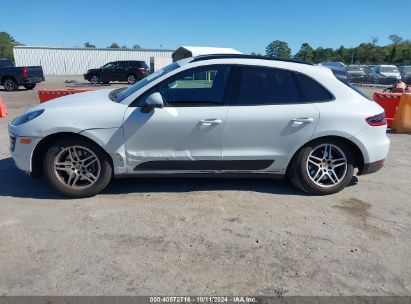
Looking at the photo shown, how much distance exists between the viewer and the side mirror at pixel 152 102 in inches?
152

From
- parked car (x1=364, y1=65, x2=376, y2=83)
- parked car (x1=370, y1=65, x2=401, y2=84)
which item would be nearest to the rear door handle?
parked car (x1=370, y1=65, x2=401, y2=84)

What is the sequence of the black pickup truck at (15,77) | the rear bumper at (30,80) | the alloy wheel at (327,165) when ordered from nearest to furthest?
the alloy wheel at (327,165) → the black pickup truck at (15,77) → the rear bumper at (30,80)

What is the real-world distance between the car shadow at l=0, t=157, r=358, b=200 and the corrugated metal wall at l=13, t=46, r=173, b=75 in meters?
42.8

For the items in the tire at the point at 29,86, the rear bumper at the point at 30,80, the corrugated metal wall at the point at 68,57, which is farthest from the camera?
the corrugated metal wall at the point at 68,57

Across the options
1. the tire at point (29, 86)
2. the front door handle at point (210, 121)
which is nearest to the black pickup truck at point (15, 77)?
the tire at point (29, 86)

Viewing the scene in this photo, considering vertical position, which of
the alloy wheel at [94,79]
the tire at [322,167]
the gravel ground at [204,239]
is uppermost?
the alloy wheel at [94,79]

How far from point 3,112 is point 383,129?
954 cm

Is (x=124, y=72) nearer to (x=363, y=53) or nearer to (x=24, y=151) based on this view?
(x=24, y=151)

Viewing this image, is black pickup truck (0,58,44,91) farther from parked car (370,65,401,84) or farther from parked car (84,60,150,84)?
parked car (370,65,401,84)

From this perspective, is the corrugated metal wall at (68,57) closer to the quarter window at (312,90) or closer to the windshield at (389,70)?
the windshield at (389,70)

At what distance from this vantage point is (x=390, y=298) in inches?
102

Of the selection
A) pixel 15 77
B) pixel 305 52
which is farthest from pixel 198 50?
pixel 305 52

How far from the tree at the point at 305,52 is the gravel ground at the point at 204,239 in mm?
86524

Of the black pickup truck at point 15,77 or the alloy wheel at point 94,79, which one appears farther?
the alloy wheel at point 94,79
